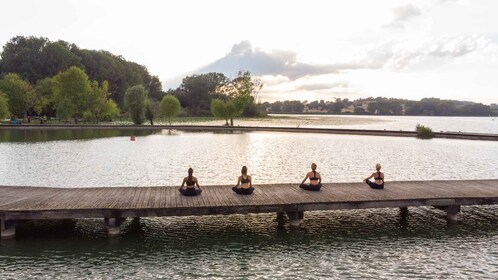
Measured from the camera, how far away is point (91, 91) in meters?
94.0

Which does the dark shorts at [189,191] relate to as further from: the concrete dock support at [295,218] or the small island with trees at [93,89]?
the small island with trees at [93,89]

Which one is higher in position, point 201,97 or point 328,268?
point 201,97

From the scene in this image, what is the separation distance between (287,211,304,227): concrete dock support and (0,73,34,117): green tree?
94.4m

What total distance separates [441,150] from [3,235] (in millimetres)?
48056

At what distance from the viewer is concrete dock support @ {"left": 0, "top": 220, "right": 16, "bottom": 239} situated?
578 inches

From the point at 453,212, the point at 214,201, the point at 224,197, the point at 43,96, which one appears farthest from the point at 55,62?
the point at 453,212

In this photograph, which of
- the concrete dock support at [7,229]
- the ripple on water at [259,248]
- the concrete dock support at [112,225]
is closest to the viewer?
the ripple on water at [259,248]

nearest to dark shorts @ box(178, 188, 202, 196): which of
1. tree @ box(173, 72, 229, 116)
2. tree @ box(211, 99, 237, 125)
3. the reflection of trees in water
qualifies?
the reflection of trees in water

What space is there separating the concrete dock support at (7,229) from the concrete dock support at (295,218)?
38.1 feet

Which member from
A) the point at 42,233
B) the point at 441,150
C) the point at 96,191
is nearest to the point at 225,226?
the point at 96,191

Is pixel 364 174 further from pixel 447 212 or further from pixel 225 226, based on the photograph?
pixel 225 226

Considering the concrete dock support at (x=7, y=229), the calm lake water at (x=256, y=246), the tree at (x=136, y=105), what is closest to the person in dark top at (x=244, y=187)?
the calm lake water at (x=256, y=246)

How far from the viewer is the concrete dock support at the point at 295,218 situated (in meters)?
16.8

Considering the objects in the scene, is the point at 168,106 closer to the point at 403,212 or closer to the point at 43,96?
the point at 43,96
